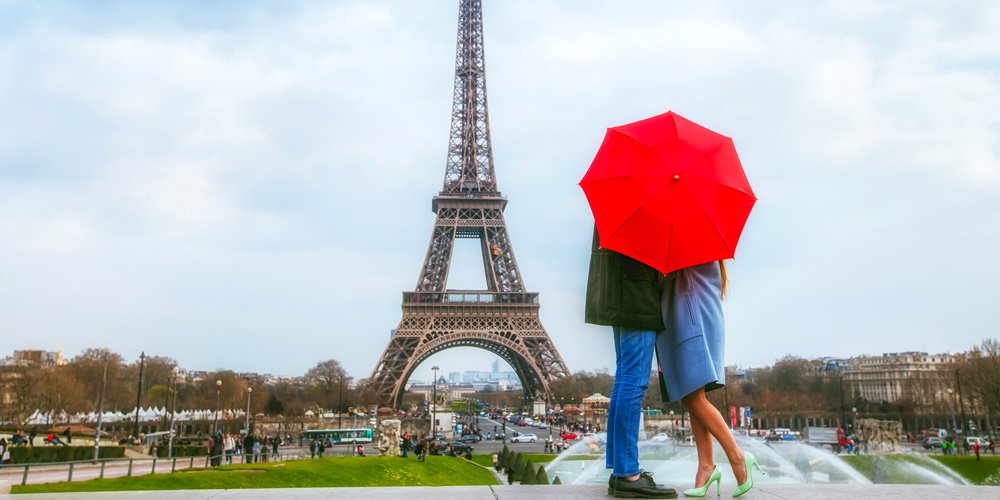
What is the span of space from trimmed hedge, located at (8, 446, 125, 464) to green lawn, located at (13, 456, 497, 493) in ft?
25.3

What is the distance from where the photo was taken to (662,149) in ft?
18.6

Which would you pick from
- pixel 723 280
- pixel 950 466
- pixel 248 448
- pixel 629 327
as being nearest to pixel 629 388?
pixel 629 327

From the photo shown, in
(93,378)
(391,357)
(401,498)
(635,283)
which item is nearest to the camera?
(401,498)

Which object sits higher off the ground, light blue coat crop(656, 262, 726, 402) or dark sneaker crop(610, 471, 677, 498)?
light blue coat crop(656, 262, 726, 402)

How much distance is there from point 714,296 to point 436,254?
55.9 m

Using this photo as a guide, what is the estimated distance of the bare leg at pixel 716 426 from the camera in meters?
5.54

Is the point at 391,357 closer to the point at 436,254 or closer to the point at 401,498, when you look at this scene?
the point at 436,254

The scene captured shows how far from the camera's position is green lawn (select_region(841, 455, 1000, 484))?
1702 centimetres

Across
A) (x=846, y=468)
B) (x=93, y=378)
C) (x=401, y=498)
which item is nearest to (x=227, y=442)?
(x=846, y=468)

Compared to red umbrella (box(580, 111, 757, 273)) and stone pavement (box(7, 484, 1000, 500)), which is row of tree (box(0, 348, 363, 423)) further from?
red umbrella (box(580, 111, 757, 273))

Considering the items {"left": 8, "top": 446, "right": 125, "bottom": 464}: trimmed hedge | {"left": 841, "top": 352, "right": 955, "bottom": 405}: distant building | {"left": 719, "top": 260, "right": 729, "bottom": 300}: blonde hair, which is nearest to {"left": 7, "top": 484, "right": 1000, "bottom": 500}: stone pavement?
{"left": 719, "top": 260, "right": 729, "bottom": 300}: blonde hair

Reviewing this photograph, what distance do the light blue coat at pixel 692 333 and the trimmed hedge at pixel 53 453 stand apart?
70.4ft

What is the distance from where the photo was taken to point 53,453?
1021 inches

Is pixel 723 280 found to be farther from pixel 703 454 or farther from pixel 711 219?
pixel 703 454
